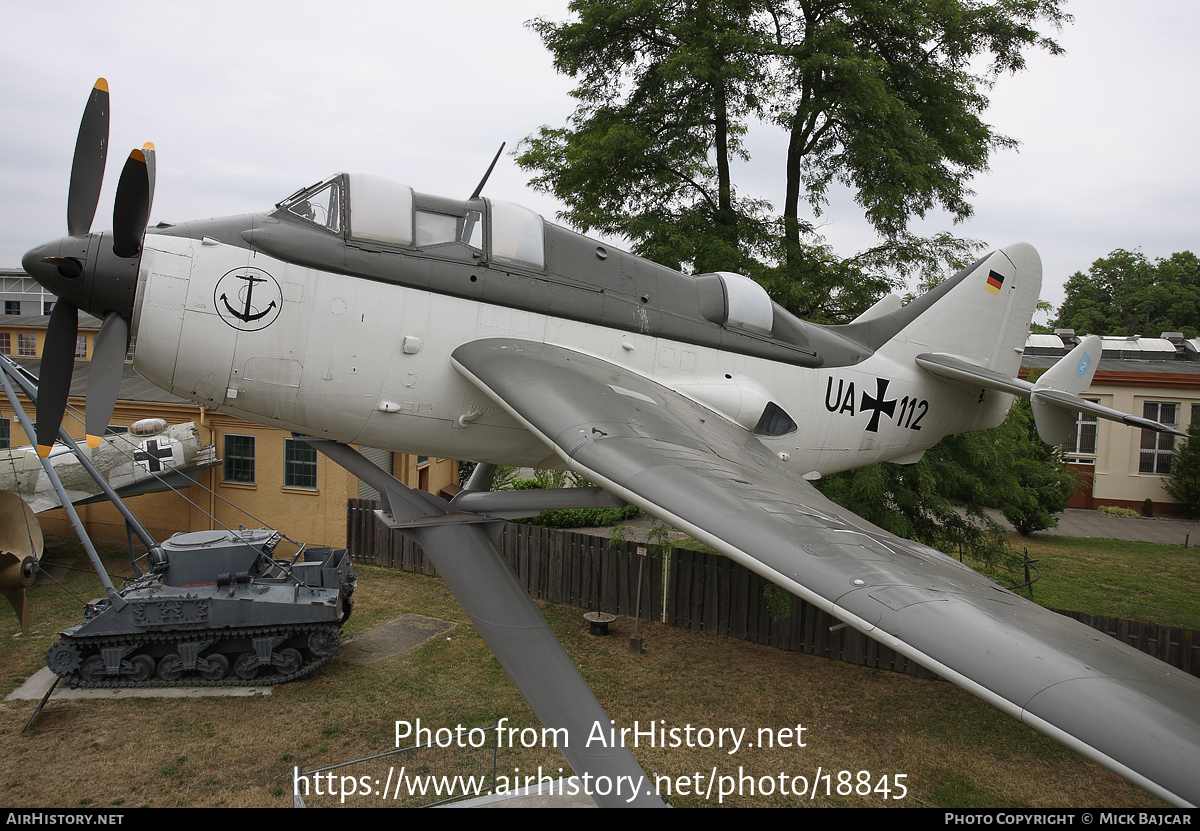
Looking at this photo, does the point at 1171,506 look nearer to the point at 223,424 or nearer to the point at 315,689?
the point at 315,689

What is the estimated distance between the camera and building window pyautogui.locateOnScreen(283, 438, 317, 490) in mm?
16938

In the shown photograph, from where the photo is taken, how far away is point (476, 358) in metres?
5.04

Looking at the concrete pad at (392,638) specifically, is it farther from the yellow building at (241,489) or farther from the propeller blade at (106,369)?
the propeller blade at (106,369)

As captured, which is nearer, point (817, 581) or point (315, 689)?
point (817, 581)

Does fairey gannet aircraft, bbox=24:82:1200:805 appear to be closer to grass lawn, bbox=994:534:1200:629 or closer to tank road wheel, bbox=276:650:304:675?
tank road wheel, bbox=276:650:304:675

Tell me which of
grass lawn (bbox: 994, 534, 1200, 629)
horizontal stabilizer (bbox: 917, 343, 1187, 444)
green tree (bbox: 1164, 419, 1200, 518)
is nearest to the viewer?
horizontal stabilizer (bbox: 917, 343, 1187, 444)

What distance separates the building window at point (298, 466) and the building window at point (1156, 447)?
31.5 meters

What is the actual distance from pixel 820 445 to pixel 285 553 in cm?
1431

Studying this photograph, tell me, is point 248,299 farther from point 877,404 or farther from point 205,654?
point 205,654

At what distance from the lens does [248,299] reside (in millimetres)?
4773

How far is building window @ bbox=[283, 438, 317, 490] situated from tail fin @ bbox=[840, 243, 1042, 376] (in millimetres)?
13699

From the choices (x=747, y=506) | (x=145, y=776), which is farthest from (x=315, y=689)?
(x=747, y=506)

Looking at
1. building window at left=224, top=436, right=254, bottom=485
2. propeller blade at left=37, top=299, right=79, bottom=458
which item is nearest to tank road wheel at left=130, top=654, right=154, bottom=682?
propeller blade at left=37, top=299, right=79, bottom=458

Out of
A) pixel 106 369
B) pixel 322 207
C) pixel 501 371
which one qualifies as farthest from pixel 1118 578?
pixel 106 369
